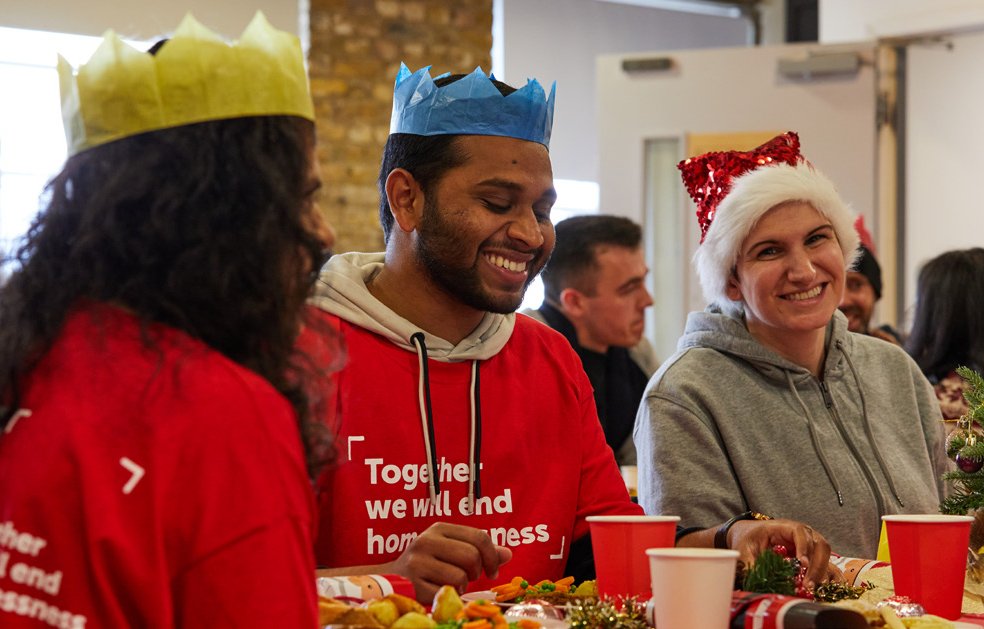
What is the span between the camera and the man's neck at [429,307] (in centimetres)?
212

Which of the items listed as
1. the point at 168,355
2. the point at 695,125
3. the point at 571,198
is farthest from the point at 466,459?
the point at 571,198

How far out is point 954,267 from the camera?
407cm

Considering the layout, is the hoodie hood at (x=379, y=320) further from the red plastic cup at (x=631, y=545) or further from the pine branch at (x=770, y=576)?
the pine branch at (x=770, y=576)

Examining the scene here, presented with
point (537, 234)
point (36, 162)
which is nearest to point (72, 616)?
Result: point (537, 234)

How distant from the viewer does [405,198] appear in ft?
7.13

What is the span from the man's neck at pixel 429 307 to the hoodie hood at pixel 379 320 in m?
0.01

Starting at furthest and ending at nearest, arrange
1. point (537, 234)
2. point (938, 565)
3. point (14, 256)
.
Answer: point (537, 234) < point (938, 565) < point (14, 256)

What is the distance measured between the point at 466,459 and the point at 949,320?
2518 mm

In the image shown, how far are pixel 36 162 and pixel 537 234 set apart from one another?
4.41 meters

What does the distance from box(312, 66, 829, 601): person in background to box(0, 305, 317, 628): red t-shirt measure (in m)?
0.87

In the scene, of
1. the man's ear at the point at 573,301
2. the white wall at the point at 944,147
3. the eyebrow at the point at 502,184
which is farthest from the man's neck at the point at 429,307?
the white wall at the point at 944,147

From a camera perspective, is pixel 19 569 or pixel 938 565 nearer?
pixel 19 569

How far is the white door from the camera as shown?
5.66 m

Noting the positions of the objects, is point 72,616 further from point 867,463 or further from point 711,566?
point 867,463
